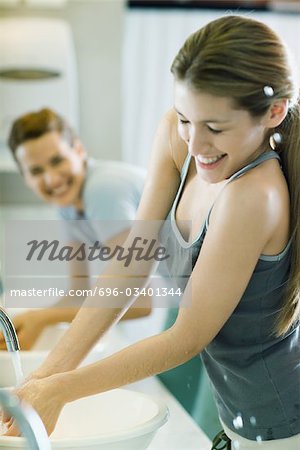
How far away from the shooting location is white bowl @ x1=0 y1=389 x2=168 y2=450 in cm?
41

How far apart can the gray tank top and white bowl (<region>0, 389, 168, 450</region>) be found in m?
0.04

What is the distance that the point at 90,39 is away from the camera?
671 millimetres

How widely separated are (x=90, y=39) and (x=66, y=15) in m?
0.03

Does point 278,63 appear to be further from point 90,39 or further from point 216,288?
point 90,39

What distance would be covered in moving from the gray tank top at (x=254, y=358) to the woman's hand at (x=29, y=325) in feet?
0.37

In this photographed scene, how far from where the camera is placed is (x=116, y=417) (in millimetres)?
478

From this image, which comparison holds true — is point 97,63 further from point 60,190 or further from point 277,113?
point 277,113

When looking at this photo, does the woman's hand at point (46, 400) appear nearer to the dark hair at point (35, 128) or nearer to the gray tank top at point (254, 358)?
the gray tank top at point (254, 358)

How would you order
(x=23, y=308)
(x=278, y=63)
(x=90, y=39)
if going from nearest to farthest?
(x=278, y=63), (x=23, y=308), (x=90, y=39)

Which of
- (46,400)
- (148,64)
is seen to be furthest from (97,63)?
(46,400)

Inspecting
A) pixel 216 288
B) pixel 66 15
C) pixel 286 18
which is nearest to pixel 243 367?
pixel 216 288

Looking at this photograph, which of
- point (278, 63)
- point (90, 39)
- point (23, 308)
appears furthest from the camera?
point (90, 39)

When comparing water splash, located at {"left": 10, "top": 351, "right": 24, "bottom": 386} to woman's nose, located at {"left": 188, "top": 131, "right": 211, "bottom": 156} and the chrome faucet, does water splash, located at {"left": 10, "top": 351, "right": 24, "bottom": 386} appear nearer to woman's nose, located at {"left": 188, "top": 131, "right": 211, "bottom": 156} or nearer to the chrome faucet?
the chrome faucet

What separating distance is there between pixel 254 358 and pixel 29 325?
0.16 metres
